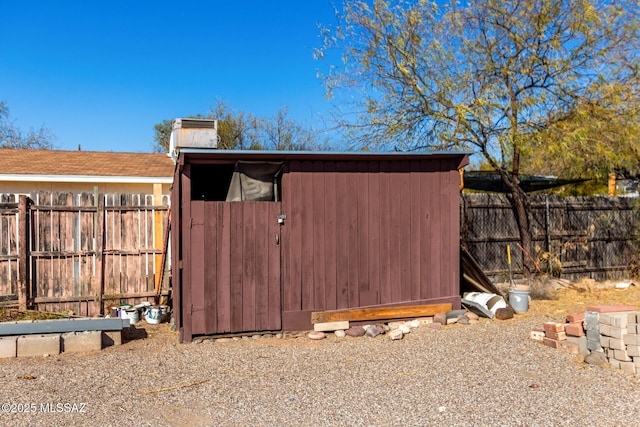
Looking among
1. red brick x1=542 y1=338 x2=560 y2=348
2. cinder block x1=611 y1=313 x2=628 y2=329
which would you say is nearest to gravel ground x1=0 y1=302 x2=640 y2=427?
red brick x1=542 y1=338 x2=560 y2=348

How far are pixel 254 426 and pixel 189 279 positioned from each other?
283 centimetres

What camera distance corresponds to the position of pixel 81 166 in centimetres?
1004

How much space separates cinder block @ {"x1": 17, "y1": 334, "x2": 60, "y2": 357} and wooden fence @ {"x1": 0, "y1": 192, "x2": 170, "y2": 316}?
1.61m

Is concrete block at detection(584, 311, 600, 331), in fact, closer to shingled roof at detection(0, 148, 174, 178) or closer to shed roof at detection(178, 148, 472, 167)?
shed roof at detection(178, 148, 472, 167)

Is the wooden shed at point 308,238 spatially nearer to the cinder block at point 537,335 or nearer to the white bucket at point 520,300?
the white bucket at point 520,300

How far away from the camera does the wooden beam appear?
21.5ft

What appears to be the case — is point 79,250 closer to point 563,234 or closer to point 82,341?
point 82,341

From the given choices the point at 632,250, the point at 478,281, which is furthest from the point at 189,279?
the point at 632,250

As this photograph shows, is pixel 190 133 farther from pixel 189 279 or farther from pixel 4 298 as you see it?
pixel 4 298

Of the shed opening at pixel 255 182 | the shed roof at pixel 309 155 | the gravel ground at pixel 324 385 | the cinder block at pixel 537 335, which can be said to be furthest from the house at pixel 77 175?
the cinder block at pixel 537 335

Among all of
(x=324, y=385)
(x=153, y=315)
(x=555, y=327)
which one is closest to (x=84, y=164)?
(x=153, y=315)

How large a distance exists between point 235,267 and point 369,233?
1.84 m

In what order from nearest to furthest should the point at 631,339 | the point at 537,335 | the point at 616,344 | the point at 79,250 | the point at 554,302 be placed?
1. the point at 631,339
2. the point at 616,344
3. the point at 537,335
4. the point at 79,250
5. the point at 554,302

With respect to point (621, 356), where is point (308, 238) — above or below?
above
